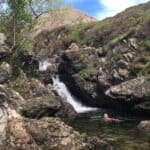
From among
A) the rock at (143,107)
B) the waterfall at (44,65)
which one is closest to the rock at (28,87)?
the rock at (143,107)

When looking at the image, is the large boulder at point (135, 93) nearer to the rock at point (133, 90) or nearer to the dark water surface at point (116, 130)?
the rock at point (133, 90)

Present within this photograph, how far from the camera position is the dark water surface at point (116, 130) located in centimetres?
4473

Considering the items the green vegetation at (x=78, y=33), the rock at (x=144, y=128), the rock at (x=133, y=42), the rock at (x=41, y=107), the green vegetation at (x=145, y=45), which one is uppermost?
the green vegetation at (x=78, y=33)

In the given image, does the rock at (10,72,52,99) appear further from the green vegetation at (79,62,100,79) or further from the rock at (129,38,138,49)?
the rock at (129,38,138,49)

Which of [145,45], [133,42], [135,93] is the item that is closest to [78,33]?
A: [133,42]

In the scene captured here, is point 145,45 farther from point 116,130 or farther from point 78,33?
point 78,33

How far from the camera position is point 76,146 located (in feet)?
128

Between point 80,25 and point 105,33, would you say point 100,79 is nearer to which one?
point 105,33

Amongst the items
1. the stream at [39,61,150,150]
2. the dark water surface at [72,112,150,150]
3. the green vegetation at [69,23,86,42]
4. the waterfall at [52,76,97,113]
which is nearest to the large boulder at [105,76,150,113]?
the stream at [39,61,150,150]

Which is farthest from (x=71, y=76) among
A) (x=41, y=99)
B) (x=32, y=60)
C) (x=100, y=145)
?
(x=100, y=145)

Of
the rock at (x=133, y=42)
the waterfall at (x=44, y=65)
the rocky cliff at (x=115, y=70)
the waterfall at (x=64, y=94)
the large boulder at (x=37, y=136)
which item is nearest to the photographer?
the large boulder at (x=37, y=136)

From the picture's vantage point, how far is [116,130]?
55.9 m

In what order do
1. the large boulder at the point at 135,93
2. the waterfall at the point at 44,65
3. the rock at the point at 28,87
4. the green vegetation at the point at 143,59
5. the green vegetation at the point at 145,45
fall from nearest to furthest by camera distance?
the large boulder at the point at 135,93
the rock at the point at 28,87
the green vegetation at the point at 143,59
the green vegetation at the point at 145,45
the waterfall at the point at 44,65

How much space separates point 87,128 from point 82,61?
41.2 metres
